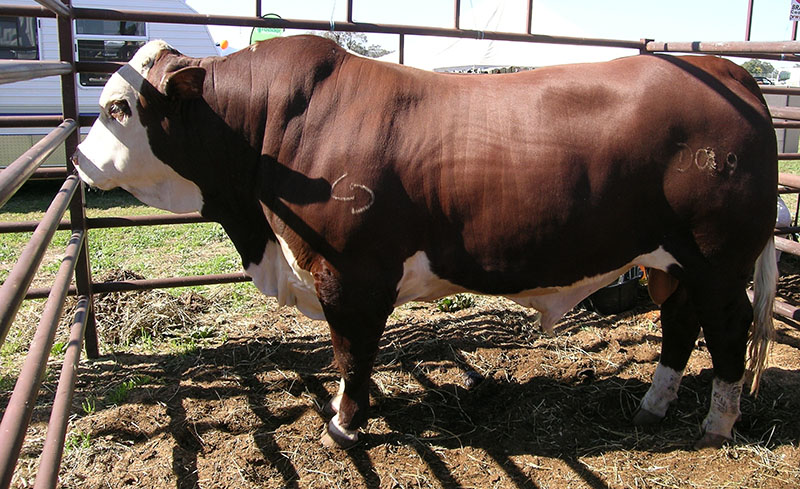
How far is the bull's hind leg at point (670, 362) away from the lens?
126 inches

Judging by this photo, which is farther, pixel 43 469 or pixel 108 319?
pixel 108 319

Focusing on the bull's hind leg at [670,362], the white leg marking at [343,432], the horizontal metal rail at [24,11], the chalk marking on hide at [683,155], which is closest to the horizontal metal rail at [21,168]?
the horizontal metal rail at [24,11]

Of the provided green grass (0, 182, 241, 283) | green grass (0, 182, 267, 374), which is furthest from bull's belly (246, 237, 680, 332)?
green grass (0, 182, 241, 283)

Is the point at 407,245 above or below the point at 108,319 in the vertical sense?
above

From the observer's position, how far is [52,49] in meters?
8.42

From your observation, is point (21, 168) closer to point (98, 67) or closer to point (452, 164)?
point (452, 164)

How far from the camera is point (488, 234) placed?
103 inches

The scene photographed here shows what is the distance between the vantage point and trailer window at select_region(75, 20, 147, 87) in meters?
8.58

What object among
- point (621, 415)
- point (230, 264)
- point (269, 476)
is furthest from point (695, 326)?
point (230, 264)

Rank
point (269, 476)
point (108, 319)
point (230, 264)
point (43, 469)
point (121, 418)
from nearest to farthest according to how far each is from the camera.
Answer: point (43, 469) < point (269, 476) < point (121, 418) < point (108, 319) < point (230, 264)

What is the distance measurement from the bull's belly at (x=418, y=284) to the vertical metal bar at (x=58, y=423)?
33.1 inches

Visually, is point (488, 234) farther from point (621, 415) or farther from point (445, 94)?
point (621, 415)

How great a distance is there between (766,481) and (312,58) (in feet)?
8.67

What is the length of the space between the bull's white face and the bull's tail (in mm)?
2721
